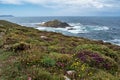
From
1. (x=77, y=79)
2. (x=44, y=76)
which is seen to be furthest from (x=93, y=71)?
(x=44, y=76)

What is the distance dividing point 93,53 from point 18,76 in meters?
4.90

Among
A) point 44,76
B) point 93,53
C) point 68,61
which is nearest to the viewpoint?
point 44,76

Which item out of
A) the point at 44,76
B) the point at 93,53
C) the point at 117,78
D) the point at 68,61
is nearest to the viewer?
the point at 44,76

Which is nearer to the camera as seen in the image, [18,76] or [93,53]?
[18,76]

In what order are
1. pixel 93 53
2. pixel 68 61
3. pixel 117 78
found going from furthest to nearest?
pixel 93 53, pixel 68 61, pixel 117 78

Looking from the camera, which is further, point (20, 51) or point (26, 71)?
point (20, 51)

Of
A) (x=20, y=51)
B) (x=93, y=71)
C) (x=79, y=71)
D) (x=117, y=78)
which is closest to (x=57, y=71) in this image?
(x=79, y=71)

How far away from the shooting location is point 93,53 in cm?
1199

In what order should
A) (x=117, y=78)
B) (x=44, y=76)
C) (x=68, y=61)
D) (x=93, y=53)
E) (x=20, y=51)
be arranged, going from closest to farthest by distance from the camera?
1. (x=44, y=76)
2. (x=117, y=78)
3. (x=68, y=61)
4. (x=93, y=53)
5. (x=20, y=51)

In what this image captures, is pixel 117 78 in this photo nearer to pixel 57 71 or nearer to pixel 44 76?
pixel 57 71

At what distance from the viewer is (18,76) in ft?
28.4

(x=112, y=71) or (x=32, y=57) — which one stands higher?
(x=32, y=57)

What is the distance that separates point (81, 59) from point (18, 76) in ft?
12.5

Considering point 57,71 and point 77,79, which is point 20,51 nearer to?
point 57,71
